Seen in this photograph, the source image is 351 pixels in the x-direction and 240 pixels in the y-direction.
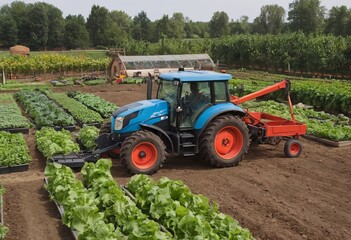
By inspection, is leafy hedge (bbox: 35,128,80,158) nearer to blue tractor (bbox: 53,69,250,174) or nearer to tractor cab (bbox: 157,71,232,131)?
blue tractor (bbox: 53,69,250,174)

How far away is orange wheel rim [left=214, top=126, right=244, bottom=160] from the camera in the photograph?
9625mm

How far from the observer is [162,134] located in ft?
30.9

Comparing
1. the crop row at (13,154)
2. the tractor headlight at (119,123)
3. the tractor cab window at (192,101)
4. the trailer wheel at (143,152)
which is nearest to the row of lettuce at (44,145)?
the crop row at (13,154)

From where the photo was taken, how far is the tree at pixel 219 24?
92.5 m

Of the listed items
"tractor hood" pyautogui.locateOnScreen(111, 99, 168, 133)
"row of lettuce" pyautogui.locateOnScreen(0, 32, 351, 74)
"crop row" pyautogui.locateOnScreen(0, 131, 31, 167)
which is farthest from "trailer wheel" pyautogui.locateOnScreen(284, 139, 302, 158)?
"row of lettuce" pyautogui.locateOnScreen(0, 32, 351, 74)

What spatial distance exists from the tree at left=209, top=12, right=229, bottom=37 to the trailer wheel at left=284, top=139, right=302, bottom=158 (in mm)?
82984

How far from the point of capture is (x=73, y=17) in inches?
3548

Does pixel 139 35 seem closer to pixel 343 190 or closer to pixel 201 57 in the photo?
pixel 201 57

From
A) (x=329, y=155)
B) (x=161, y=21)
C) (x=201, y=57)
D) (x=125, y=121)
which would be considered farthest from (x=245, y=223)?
(x=161, y=21)

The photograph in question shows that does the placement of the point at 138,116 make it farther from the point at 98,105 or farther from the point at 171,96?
the point at 98,105

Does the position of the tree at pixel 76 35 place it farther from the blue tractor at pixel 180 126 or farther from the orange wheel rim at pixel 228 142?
the orange wheel rim at pixel 228 142

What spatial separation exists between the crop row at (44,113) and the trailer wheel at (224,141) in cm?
636

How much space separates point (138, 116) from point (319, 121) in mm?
7422

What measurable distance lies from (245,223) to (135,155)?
10.2 ft
